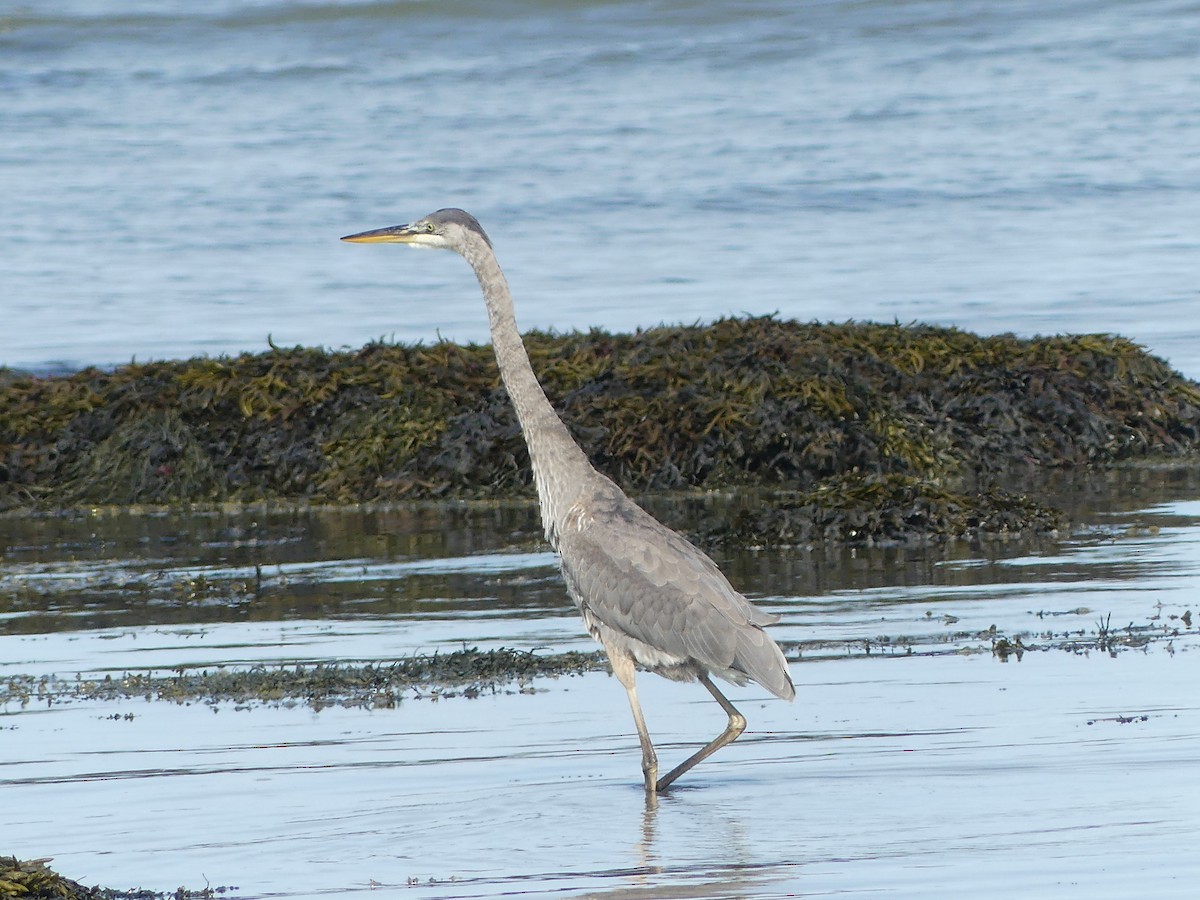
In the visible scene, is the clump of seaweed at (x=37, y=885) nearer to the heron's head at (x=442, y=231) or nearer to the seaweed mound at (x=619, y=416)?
the heron's head at (x=442, y=231)

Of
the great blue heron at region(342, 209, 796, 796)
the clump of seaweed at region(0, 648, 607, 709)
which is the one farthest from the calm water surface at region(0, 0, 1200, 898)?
the great blue heron at region(342, 209, 796, 796)

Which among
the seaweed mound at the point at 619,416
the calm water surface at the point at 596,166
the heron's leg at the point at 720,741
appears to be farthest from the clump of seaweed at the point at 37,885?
the calm water surface at the point at 596,166

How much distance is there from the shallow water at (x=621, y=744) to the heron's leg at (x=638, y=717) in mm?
96

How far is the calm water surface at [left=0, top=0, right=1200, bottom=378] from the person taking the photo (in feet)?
76.7

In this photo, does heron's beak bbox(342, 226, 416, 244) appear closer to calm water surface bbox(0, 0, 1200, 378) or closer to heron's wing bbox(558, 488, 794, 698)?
heron's wing bbox(558, 488, 794, 698)

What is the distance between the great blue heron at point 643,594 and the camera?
6.75 m

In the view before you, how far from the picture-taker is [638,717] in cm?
672

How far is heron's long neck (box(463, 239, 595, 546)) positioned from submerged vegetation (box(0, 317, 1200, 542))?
4.34m

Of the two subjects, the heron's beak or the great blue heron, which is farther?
the heron's beak

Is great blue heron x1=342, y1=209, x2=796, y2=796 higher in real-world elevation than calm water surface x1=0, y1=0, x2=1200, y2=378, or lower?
lower

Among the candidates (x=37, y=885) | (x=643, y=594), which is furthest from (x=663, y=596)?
(x=37, y=885)

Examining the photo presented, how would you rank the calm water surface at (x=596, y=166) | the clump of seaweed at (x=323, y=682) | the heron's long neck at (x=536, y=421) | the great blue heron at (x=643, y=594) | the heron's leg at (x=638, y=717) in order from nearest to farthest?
1. the heron's leg at (x=638, y=717)
2. the great blue heron at (x=643, y=594)
3. the heron's long neck at (x=536, y=421)
4. the clump of seaweed at (x=323, y=682)
5. the calm water surface at (x=596, y=166)

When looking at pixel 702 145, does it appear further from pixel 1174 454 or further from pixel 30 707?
pixel 30 707

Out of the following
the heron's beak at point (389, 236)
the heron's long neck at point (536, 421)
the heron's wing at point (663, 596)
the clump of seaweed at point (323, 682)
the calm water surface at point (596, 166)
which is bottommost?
the clump of seaweed at point (323, 682)
